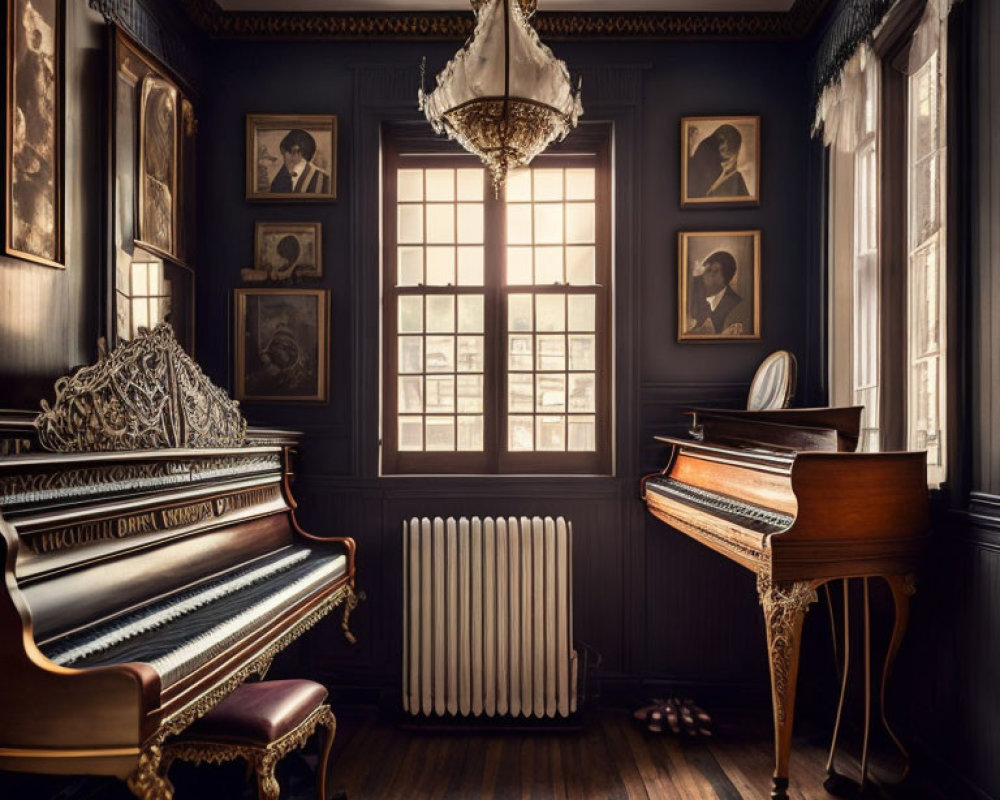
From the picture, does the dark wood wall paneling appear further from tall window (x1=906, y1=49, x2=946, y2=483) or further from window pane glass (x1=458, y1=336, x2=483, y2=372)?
tall window (x1=906, y1=49, x2=946, y2=483)

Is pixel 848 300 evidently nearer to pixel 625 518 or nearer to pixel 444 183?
pixel 625 518

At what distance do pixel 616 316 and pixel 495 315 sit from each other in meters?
0.69

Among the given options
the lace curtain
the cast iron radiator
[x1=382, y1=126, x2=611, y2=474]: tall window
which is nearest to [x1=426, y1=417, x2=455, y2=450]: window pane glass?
[x1=382, y1=126, x2=611, y2=474]: tall window

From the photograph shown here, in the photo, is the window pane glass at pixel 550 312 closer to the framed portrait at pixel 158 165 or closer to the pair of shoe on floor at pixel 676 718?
the framed portrait at pixel 158 165

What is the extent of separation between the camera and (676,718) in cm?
353

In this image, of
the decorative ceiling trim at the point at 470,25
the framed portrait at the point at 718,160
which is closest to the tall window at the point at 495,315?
the framed portrait at the point at 718,160

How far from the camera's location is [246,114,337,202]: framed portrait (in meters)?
4.04

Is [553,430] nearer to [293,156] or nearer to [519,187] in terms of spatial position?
[519,187]

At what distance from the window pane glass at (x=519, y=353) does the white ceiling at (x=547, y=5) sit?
1787 mm

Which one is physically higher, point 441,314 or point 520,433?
point 441,314

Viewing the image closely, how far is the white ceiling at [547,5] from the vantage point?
3879mm

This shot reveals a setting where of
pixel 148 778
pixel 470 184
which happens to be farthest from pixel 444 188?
pixel 148 778

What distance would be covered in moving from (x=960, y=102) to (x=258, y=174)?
3337 mm

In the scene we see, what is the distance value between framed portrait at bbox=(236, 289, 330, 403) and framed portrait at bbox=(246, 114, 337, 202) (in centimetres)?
56
